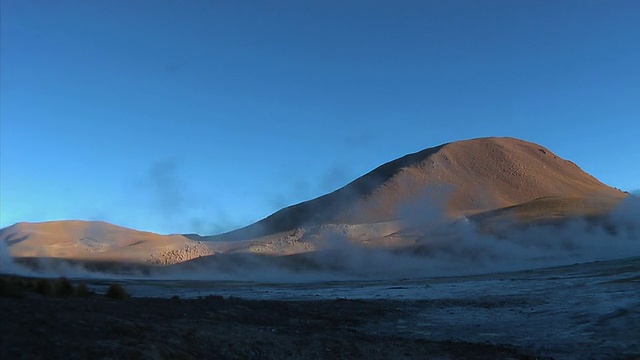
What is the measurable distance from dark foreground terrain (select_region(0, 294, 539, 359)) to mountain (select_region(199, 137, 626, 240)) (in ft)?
303

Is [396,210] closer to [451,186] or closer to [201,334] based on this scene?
[451,186]

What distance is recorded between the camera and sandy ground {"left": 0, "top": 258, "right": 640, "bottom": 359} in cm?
1059

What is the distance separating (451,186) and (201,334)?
118303mm

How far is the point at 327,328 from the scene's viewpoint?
1831 centimetres

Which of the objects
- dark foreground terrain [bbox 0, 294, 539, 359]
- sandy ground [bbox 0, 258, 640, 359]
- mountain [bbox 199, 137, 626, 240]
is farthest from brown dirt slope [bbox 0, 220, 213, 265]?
dark foreground terrain [bbox 0, 294, 539, 359]

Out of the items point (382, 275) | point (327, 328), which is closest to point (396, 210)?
point (382, 275)

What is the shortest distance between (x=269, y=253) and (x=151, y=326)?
79.0 metres

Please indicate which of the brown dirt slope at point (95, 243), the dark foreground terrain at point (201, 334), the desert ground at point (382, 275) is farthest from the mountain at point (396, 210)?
the dark foreground terrain at point (201, 334)

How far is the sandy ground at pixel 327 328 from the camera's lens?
1059 cm

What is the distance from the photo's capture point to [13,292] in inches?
560

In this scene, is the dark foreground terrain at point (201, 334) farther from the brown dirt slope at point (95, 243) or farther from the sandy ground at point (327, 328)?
the brown dirt slope at point (95, 243)

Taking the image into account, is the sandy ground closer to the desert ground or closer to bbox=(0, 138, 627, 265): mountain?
the desert ground

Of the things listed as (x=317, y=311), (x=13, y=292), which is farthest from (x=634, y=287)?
(x=13, y=292)

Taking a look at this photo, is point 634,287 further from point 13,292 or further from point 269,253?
point 269,253
